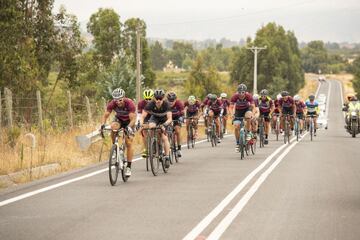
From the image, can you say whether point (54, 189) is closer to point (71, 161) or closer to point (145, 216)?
point (145, 216)

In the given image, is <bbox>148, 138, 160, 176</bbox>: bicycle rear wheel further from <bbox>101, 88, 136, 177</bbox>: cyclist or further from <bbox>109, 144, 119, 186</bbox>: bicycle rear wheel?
<bbox>109, 144, 119, 186</bbox>: bicycle rear wheel

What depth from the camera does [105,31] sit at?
89.0 metres

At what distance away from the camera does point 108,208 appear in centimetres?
1049

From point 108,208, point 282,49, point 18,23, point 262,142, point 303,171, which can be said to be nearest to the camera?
point 108,208

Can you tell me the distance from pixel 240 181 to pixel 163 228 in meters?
5.52

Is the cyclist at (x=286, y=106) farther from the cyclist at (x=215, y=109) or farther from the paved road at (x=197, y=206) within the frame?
the paved road at (x=197, y=206)

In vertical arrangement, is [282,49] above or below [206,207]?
above

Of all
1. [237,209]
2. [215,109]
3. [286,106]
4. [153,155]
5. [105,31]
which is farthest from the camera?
[105,31]

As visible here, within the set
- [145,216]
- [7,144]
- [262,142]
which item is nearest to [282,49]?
[262,142]

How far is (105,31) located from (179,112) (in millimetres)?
70572

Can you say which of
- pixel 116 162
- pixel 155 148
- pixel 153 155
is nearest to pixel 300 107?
pixel 155 148

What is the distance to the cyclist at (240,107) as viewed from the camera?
20.8 meters

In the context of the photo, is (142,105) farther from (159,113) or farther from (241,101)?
(241,101)

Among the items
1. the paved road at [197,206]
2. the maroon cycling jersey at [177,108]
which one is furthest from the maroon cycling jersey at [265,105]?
the paved road at [197,206]
